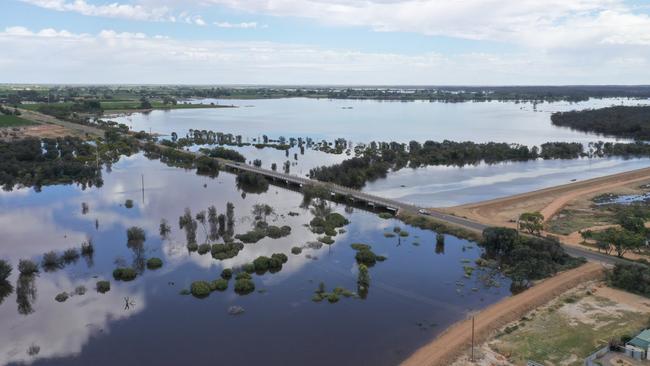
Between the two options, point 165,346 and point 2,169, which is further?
point 2,169

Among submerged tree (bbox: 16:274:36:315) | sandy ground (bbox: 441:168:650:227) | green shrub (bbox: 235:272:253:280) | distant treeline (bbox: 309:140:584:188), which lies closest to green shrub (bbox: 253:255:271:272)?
green shrub (bbox: 235:272:253:280)

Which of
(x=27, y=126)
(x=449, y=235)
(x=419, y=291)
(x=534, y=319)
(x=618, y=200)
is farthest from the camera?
(x=27, y=126)

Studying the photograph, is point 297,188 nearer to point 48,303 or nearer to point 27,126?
point 48,303

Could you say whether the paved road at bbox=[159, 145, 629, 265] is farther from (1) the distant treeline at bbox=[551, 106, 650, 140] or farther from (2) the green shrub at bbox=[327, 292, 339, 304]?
(1) the distant treeline at bbox=[551, 106, 650, 140]

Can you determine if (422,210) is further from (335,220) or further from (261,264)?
(261,264)

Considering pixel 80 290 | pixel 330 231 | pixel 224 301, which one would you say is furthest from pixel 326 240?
pixel 80 290

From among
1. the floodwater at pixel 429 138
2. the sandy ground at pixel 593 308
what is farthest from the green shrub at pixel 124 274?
the floodwater at pixel 429 138

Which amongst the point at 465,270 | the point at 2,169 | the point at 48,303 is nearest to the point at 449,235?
the point at 465,270
